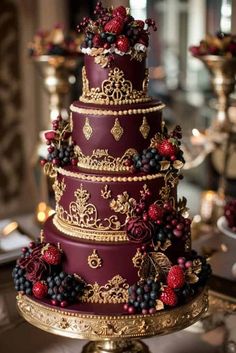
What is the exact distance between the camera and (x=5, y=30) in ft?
14.4

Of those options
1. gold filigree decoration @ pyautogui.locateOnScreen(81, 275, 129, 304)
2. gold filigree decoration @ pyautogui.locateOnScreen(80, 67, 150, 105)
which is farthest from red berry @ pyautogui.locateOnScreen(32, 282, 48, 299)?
gold filigree decoration @ pyautogui.locateOnScreen(80, 67, 150, 105)

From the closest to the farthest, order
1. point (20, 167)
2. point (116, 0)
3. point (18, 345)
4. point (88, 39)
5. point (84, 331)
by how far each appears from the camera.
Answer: point (84, 331) < point (88, 39) < point (18, 345) < point (116, 0) < point (20, 167)

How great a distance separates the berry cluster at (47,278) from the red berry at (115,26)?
0.54 metres

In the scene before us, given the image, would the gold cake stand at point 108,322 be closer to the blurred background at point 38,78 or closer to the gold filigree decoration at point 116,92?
the gold filigree decoration at point 116,92

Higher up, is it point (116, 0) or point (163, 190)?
point (116, 0)

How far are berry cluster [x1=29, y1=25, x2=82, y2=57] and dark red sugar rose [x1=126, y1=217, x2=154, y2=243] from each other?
4.39 ft

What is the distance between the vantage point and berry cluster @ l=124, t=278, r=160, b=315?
150 centimetres

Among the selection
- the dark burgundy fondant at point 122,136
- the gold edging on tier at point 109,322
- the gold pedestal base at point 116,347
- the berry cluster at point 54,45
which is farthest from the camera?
the berry cluster at point 54,45

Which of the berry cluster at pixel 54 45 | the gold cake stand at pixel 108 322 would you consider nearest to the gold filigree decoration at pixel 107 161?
the gold cake stand at pixel 108 322

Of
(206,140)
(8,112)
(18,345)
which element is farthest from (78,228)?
(8,112)

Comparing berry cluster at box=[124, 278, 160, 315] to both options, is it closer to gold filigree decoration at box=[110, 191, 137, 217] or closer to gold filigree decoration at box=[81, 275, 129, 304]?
gold filigree decoration at box=[81, 275, 129, 304]

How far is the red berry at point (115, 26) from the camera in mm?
1537

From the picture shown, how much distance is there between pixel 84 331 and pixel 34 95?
10.8 ft

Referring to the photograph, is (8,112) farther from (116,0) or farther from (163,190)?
(163,190)
